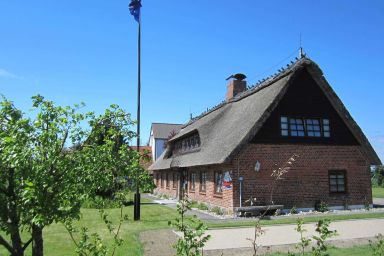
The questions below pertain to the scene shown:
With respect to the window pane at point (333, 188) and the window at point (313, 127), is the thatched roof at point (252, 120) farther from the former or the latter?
the window pane at point (333, 188)

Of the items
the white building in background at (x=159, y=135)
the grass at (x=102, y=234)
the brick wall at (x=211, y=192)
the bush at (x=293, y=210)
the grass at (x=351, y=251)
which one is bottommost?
the grass at (x=102, y=234)

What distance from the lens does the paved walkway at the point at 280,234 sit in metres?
11.1

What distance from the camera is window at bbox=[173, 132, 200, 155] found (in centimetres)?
2625

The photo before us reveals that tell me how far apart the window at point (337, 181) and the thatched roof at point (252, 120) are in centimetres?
205

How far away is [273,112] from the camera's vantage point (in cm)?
1934

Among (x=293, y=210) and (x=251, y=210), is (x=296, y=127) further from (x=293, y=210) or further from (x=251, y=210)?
(x=251, y=210)

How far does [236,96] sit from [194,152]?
536 centimetres

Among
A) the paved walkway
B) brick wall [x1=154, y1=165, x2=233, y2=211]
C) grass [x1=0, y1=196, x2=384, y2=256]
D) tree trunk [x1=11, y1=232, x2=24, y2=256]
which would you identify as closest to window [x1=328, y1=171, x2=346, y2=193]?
grass [x1=0, y1=196, x2=384, y2=256]

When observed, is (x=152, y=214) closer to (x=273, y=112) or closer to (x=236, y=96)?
(x=273, y=112)

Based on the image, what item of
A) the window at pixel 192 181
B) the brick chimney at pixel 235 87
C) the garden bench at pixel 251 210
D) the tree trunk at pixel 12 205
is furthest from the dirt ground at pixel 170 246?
the brick chimney at pixel 235 87

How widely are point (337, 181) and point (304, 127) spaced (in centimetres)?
348

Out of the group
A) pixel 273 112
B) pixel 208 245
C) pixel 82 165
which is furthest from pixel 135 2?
pixel 82 165

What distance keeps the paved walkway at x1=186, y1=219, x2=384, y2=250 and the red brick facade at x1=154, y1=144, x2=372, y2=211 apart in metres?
4.03

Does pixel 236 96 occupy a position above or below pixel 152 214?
above
